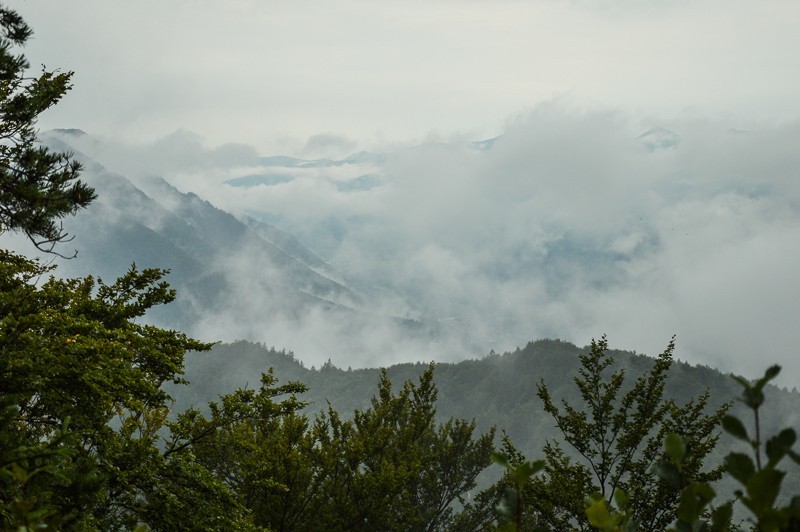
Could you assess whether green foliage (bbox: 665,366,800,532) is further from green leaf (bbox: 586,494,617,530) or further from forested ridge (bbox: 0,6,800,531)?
green leaf (bbox: 586,494,617,530)

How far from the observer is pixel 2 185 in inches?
363

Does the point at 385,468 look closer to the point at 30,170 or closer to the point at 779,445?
the point at 30,170

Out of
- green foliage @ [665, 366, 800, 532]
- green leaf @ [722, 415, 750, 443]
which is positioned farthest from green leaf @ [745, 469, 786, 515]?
green leaf @ [722, 415, 750, 443]

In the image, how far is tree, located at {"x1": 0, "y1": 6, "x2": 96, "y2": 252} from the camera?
9266 millimetres

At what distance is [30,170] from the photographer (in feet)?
31.8

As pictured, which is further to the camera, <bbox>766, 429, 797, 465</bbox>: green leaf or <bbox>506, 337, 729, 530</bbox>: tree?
<bbox>506, 337, 729, 530</bbox>: tree

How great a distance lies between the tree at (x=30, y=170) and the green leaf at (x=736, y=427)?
8996mm

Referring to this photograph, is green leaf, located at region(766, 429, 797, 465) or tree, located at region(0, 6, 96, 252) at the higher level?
tree, located at region(0, 6, 96, 252)

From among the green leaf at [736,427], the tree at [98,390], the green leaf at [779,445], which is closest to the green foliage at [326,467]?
the tree at [98,390]

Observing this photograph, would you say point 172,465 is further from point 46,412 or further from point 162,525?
point 46,412

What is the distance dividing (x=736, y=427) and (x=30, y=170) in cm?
1033

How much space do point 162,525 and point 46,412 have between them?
238 centimetres

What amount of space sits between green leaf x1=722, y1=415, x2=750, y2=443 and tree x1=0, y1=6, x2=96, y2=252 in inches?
354

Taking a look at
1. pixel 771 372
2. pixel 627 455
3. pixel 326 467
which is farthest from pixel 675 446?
A: pixel 326 467
